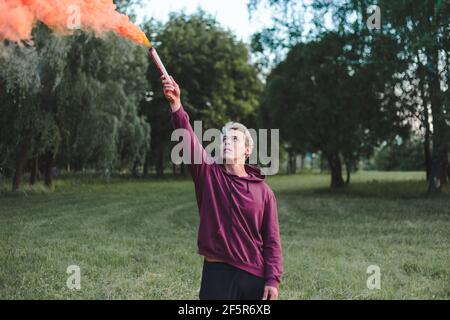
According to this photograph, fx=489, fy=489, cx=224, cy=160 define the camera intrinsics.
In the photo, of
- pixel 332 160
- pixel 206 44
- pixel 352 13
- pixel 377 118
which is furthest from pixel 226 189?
pixel 206 44

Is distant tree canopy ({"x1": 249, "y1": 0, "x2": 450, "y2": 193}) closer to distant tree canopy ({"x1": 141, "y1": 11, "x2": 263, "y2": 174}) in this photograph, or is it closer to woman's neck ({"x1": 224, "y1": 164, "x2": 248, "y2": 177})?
woman's neck ({"x1": 224, "y1": 164, "x2": 248, "y2": 177})

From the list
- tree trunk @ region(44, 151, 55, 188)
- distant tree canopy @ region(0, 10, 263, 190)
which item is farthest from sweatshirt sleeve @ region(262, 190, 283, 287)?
tree trunk @ region(44, 151, 55, 188)

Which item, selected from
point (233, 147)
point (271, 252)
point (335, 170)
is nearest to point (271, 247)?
point (271, 252)

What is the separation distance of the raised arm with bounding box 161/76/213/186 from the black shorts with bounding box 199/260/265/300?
0.62 metres

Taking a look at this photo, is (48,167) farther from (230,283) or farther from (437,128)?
(230,283)

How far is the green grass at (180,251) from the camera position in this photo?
6543mm

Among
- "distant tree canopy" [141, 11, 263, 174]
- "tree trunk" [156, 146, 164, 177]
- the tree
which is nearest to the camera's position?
the tree

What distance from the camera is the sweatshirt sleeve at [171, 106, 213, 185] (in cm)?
340

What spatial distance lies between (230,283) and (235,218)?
44 cm

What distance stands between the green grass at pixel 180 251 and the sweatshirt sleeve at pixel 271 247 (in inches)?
121

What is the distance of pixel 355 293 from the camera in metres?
6.45

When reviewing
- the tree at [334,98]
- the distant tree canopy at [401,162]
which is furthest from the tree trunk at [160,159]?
the distant tree canopy at [401,162]

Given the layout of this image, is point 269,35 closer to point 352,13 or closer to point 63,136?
point 352,13

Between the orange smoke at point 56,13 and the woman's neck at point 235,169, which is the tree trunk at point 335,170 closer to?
the orange smoke at point 56,13
